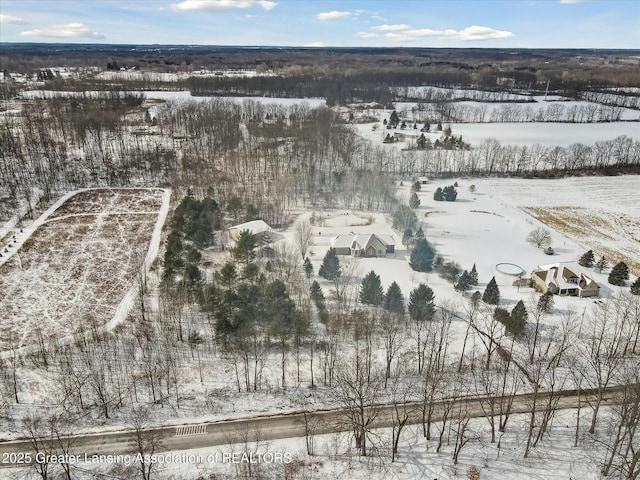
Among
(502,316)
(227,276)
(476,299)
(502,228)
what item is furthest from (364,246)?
(502,228)

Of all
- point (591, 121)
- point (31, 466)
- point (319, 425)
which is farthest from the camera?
point (591, 121)

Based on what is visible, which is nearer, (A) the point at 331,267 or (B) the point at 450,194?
(A) the point at 331,267

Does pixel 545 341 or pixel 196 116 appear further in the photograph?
pixel 196 116

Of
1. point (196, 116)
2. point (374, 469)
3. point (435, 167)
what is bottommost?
point (374, 469)

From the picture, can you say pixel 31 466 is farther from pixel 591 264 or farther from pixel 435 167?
pixel 435 167

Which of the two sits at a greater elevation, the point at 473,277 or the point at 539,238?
the point at 539,238

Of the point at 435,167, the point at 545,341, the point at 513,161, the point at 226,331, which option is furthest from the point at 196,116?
the point at 545,341

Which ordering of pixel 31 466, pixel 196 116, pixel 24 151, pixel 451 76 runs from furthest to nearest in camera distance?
1. pixel 451 76
2. pixel 196 116
3. pixel 24 151
4. pixel 31 466

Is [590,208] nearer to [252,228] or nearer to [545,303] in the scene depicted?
[545,303]
